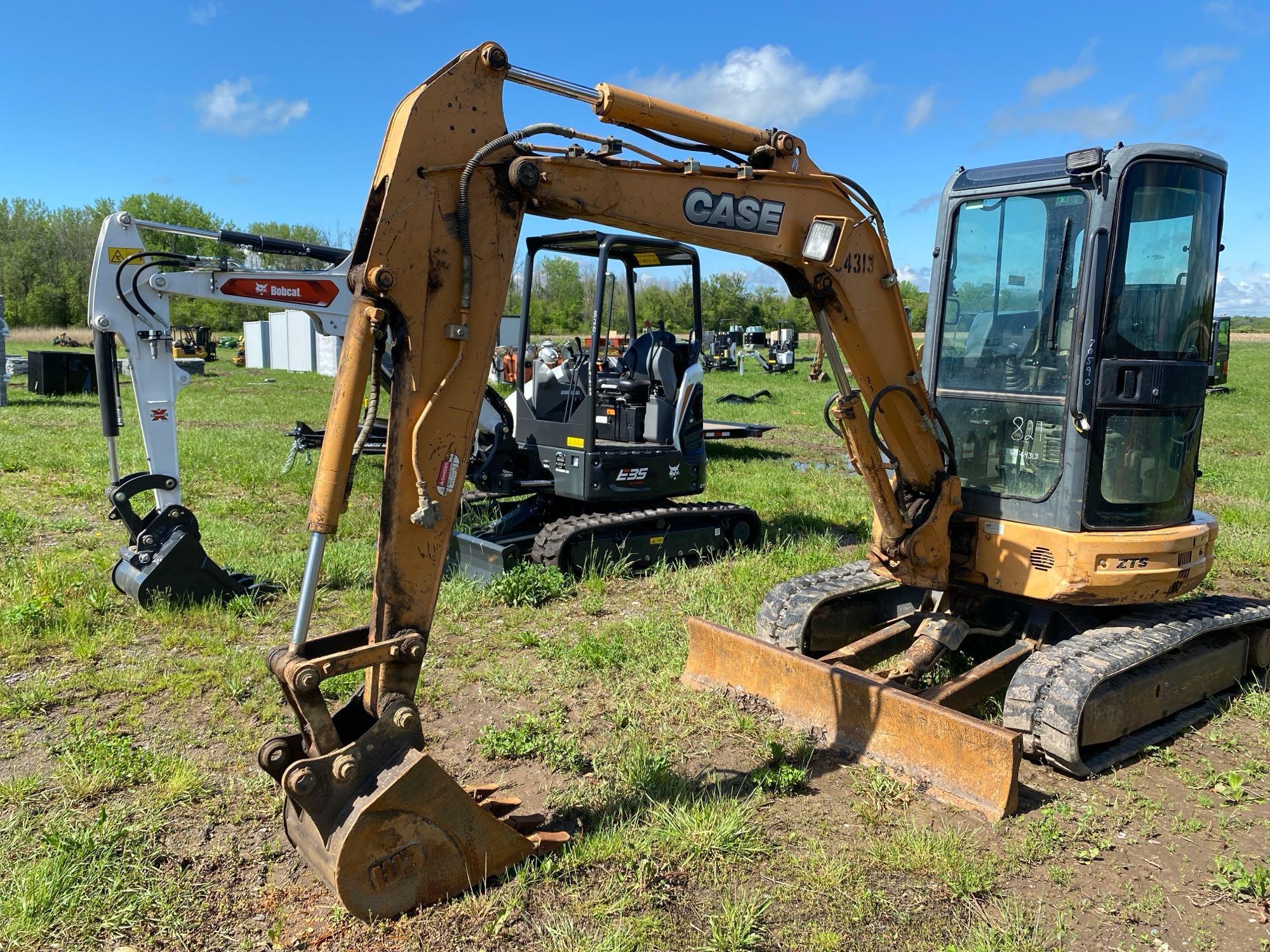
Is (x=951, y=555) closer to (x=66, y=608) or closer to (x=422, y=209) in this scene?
(x=422, y=209)

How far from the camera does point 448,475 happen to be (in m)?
3.44

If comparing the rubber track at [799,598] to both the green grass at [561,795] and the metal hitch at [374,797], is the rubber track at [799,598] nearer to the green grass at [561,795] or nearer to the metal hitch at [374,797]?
the green grass at [561,795]

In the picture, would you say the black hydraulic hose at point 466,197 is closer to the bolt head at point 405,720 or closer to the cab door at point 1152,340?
the bolt head at point 405,720

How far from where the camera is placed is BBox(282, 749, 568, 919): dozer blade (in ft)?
10.2

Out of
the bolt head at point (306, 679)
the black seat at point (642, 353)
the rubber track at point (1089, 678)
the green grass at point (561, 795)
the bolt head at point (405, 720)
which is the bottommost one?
the green grass at point (561, 795)

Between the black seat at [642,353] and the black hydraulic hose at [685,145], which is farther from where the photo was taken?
the black seat at [642,353]

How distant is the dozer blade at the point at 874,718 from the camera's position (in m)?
4.05

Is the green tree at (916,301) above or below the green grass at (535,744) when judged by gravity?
above

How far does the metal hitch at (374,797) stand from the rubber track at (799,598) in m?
2.41

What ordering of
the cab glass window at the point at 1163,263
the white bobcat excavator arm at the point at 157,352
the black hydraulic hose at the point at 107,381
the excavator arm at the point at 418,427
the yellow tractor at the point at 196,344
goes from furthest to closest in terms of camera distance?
the yellow tractor at the point at 196,344 < the black hydraulic hose at the point at 107,381 < the white bobcat excavator arm at the point at 157,352 < the cab glass window at the point at 1163,263 < the excavator arm at the point at 418,427

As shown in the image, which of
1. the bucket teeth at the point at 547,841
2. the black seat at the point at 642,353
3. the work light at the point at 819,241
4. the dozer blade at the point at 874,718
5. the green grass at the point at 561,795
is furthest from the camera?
the black seat at the point at 642,353

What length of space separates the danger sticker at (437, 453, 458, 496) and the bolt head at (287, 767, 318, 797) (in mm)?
1061


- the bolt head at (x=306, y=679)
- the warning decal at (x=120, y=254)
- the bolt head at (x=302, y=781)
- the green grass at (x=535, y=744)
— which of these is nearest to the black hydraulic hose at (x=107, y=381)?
Answer: the warning decal at (x=120, y=254)

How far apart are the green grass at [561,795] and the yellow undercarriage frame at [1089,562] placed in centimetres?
87
